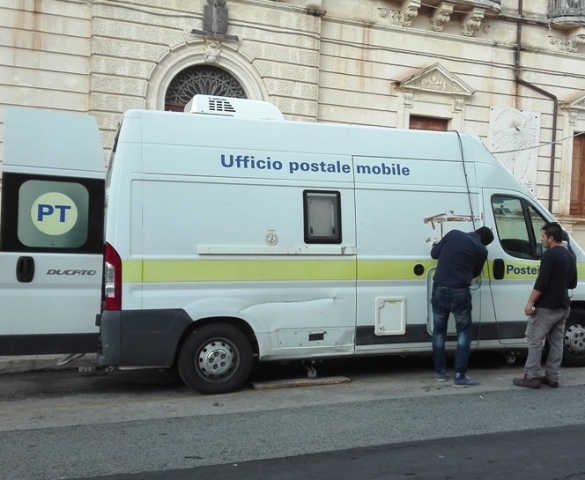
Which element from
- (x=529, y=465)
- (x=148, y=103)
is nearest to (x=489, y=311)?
(x=529, y=465)

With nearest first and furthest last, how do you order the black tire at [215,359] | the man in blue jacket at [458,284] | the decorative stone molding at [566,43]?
the black tire at [215,359], the man in blue jacket at [458,284], the decorative stone molding at [566,43]

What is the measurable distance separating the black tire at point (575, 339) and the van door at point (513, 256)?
28.7 inches

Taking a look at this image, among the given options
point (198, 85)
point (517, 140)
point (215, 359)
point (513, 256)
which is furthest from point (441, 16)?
point (215, 359)

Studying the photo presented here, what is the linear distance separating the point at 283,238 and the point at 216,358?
1374 millimetres

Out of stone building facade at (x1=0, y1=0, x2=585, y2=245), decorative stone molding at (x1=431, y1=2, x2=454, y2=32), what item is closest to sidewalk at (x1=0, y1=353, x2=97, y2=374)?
stone building facade at (x1=0, y1=0, x2=585, y2=245)

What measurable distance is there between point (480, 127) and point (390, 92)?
2.53 metres

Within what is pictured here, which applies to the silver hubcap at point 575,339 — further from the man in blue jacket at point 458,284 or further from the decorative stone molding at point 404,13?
the decorative stone molding at point 404,13


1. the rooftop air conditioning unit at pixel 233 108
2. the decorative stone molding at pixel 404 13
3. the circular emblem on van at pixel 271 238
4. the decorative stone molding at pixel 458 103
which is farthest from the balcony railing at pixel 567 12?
the circular emblem on van at pixel 271 238

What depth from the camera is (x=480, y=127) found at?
1688cm

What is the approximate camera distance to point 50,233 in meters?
6.94

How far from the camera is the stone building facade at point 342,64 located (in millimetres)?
13305

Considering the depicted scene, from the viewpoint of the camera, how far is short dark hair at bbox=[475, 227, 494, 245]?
7605 mm

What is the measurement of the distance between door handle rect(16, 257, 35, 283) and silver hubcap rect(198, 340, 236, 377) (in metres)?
1.77

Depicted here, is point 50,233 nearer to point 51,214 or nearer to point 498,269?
point 51,214
